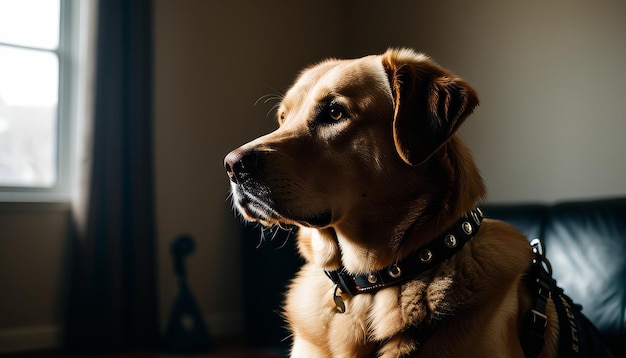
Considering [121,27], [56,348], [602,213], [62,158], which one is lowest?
[56,348]

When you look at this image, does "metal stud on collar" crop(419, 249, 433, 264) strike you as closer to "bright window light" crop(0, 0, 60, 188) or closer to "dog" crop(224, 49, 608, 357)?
"dog" crop(224, 49, 608, 357)

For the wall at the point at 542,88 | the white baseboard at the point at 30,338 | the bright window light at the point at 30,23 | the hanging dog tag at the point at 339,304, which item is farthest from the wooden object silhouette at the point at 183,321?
the hanging dog tag at the point at 339,304

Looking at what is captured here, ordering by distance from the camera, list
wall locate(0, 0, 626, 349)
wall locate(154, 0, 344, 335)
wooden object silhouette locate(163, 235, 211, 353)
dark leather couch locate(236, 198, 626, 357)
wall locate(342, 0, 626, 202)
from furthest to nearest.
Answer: wall locate(154, 0, 344, 335), wooden object silhouette locate(163, 235, 211, 353), wall locate(0, 0, 626, 349), wall locate(342, 0, 626, 202), dark leather couch locate(236, 198, 626, 357)

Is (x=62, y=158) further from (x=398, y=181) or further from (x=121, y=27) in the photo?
(x=398, y=181)

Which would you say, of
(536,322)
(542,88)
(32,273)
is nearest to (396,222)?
(536,322)

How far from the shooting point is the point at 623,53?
2.50 m

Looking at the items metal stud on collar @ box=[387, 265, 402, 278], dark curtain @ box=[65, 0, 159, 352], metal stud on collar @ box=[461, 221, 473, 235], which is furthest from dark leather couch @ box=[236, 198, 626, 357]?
dark curtain @ box=[65, 0, 159, 352]

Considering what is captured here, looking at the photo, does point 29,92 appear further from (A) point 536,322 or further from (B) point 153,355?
(A) point 536,322

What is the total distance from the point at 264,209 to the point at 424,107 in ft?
1.14

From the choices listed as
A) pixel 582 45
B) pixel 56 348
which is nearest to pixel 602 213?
pixel 582 45

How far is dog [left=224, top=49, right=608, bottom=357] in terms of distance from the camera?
→ 1.05 meters

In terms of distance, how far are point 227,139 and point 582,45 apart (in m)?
2.06

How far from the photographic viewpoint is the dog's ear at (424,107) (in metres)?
1.08

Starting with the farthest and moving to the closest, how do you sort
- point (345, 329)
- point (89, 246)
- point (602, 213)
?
point (89, 246), point (602, 213), point (345, 329)
